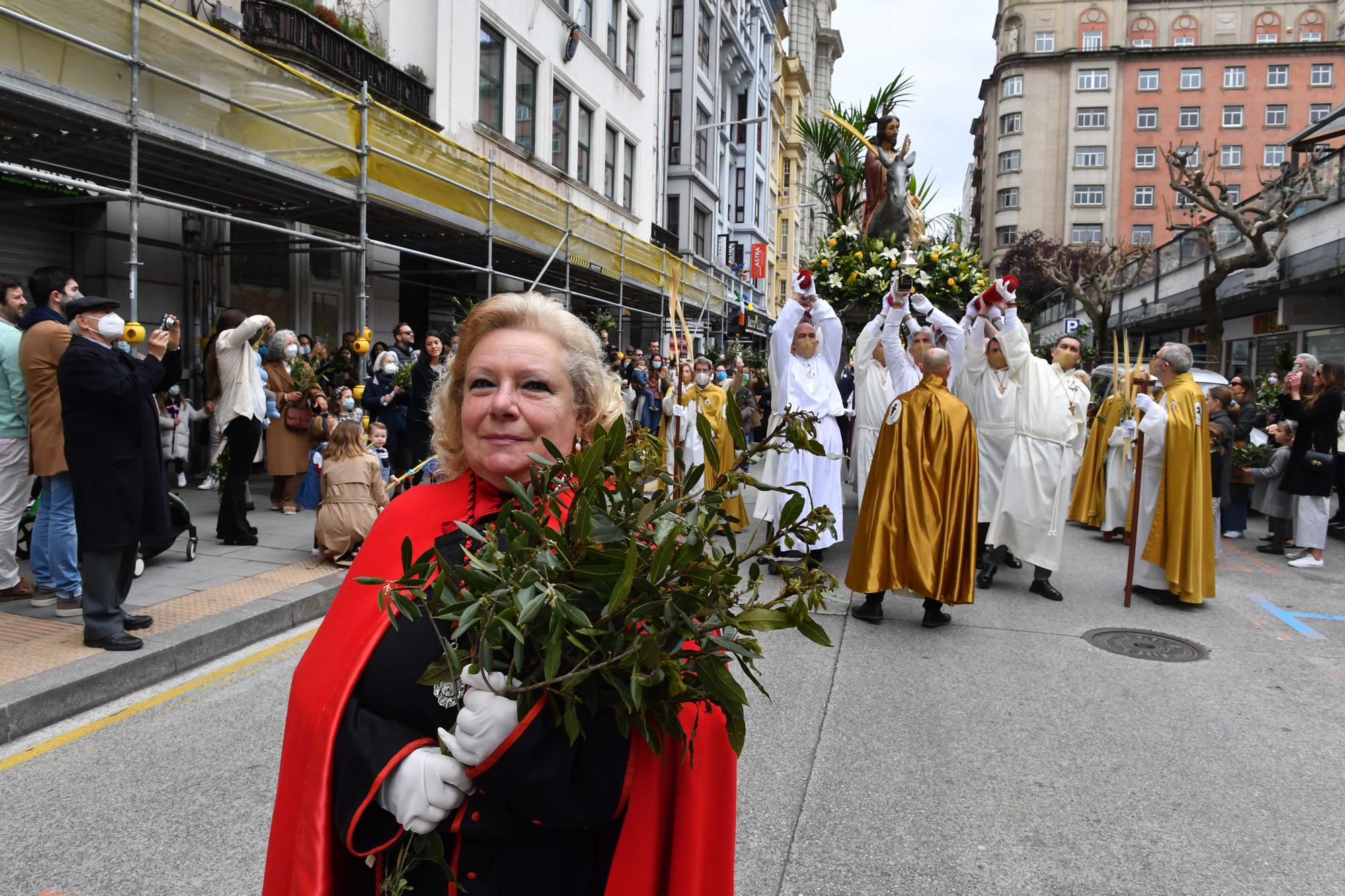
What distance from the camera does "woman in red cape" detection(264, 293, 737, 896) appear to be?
146 centimetres

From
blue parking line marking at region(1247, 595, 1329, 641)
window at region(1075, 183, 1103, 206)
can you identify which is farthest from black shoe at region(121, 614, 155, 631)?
window at region(1075, 183, 1103, 206)

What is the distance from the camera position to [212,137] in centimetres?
896

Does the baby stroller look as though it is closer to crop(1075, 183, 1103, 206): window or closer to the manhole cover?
the manhole cover

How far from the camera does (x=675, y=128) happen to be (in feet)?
117

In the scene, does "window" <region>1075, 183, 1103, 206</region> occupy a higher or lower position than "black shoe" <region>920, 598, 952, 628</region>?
higher

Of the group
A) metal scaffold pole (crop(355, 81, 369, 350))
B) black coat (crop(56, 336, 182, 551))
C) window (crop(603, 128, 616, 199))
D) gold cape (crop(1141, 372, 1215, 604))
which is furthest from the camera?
window (crop(603, 128, 616, 199))

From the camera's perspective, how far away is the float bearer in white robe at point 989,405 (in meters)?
8.03

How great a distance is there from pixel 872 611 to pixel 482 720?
5462 mm

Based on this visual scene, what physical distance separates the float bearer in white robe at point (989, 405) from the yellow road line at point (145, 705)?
5.57 m

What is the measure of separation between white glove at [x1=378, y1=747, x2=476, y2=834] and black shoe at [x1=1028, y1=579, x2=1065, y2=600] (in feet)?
22.4

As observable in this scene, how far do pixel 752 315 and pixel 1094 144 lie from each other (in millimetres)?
51063

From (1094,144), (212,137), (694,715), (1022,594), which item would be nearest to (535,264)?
(212,137)

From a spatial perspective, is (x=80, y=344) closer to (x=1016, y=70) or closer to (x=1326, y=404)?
(x=1326, y=404)

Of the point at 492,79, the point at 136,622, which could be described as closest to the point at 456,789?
the point at 136,622
